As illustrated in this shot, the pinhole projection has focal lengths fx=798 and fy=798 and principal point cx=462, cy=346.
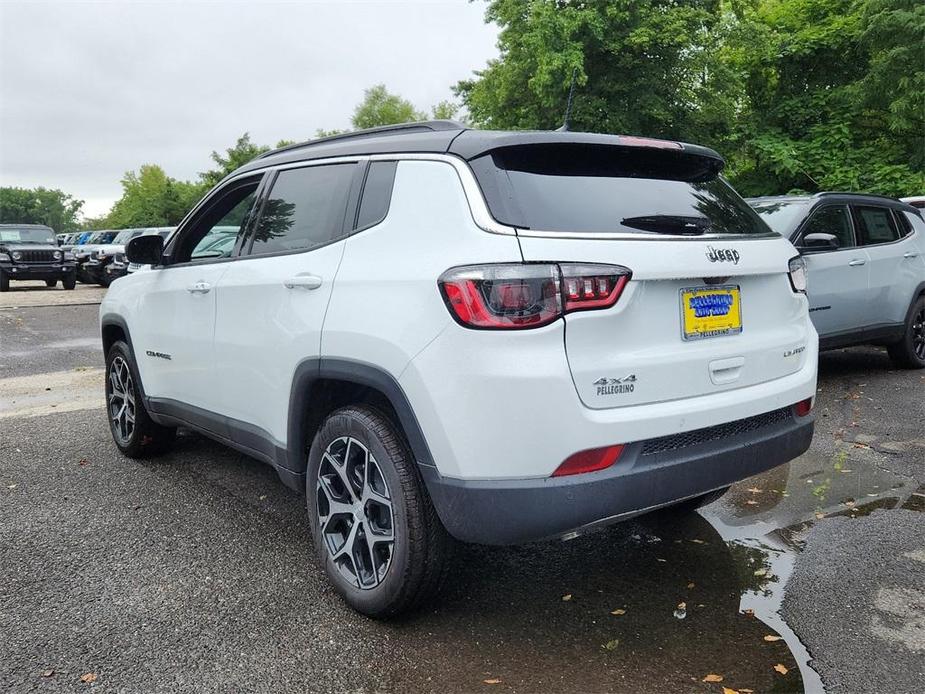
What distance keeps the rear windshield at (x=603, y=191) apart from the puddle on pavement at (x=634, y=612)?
1.47m

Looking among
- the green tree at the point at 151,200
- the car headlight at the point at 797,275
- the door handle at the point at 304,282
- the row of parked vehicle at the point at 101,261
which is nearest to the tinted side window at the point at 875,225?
the car headlight at the point at 797,275

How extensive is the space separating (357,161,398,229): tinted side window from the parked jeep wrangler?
24.0m

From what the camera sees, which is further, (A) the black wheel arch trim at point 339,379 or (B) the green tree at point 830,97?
(B) the green tree at point 830,97

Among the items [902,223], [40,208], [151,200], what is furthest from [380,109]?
[40,208]

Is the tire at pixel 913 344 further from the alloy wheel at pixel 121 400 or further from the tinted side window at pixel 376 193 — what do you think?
the alloy wheel at pixel 121 400

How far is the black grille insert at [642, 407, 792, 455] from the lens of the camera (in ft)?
8.83

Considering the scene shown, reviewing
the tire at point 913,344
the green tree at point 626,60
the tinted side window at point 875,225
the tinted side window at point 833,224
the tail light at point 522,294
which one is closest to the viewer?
the tail light at point 522,294

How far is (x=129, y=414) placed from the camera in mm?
5207

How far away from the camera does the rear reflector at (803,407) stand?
3.25 metres

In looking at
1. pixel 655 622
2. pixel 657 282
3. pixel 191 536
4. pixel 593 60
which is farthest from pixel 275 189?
pixel 593 60

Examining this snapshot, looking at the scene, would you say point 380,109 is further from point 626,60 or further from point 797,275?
point 797,275

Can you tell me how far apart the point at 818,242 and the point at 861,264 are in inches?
36.2

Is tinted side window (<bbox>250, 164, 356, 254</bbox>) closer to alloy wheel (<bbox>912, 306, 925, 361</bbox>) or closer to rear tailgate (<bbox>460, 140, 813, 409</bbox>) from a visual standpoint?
rear tailgate (<bbox>460, 140, 813, 409</bbox>)

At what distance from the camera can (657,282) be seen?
2705 millimetres
